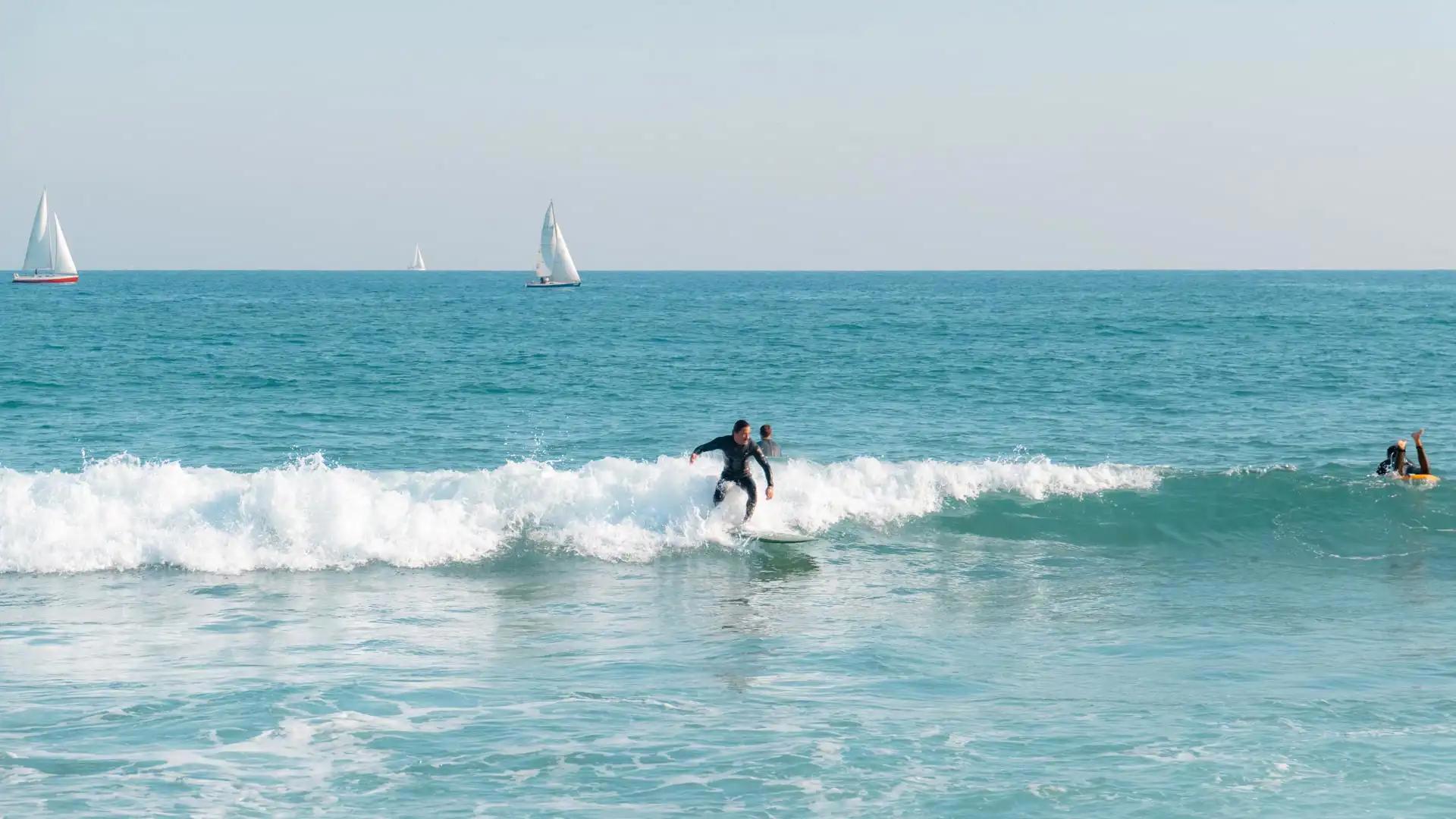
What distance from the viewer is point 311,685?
1048 centimetres

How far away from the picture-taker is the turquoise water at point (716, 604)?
8641 millimetres

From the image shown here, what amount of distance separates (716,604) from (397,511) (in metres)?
5.56

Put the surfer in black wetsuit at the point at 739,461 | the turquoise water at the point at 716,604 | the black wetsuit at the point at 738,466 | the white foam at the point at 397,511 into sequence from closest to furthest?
the turquoise water at the point at 716,604 → the white foam at the point at 397,511 → the surfer in black wetsuit at the point at 739,461 → the black wetsuit at the point at 738,466

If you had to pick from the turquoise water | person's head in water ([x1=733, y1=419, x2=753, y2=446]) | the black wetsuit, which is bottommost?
the turquoise water

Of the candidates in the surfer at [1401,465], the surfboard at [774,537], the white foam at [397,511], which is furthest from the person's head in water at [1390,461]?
the surfboard at [774,537]

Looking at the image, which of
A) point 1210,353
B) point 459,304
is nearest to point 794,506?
point 1210,353

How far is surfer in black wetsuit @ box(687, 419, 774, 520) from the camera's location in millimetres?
16219

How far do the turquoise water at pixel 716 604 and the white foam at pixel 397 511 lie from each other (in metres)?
0.07

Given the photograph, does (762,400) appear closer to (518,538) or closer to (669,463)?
(669,463)

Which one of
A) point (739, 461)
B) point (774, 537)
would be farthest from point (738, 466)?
point (774, 537)
